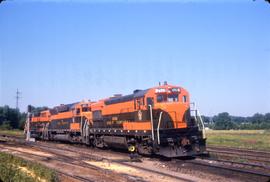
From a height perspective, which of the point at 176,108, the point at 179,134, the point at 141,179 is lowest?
the point at 141,179

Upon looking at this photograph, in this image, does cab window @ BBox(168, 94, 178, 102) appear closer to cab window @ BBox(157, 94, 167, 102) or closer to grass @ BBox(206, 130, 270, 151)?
cab window @ BBox(157, 94, 167, 102)

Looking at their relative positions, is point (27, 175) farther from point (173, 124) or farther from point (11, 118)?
point (11, 118)

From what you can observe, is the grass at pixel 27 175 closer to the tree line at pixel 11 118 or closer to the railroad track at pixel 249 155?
the railroad track at pixel 249 155

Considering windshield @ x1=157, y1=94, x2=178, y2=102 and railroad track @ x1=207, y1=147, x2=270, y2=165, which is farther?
windshield @ x1=157, y1=94, x2=178, y2=102

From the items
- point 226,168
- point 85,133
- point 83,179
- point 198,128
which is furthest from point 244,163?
point 85,133

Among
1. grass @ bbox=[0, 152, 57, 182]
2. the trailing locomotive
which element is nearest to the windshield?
the trailing locomotive

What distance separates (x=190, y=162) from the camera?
762 inches

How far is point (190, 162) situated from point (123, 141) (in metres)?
6.74

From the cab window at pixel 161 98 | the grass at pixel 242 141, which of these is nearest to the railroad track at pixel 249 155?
the cab window at pixel 161 98

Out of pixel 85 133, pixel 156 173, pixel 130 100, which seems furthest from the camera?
pixel 85 133

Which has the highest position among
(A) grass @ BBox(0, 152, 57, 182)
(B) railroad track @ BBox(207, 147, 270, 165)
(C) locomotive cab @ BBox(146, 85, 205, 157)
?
(C) locomotive cab @ BBox(146, 85, 205, 157)

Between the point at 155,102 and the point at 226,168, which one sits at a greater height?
the point at 155,102

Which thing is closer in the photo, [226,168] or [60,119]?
[226,168]

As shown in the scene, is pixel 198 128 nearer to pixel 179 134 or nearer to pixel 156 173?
pixel 179 134
